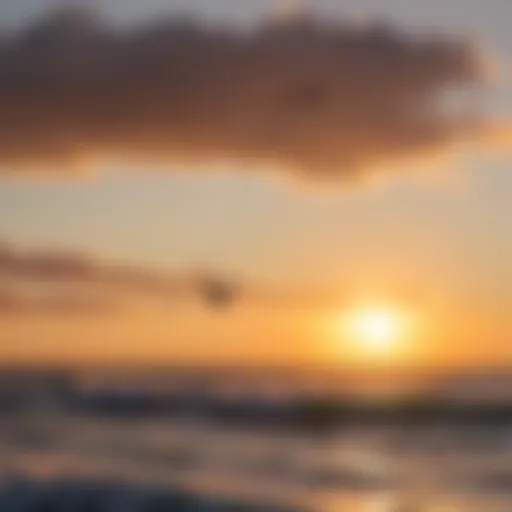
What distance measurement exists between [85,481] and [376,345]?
477 cm

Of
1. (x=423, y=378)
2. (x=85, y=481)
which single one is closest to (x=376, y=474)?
(x=85, y=481)

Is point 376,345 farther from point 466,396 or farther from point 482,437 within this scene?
point 466,396

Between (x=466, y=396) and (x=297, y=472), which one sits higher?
(x=466, y=396)

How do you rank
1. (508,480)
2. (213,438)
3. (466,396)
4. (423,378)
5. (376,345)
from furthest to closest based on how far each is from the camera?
(423,378) → (466,396) → (376,345) → (213,438) → (508,480)

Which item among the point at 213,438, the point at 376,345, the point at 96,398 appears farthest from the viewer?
the point at 96,398

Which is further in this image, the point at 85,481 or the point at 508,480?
the point at 508,480

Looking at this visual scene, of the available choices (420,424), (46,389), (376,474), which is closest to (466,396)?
(420,424)

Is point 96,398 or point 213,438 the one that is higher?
point 96,398

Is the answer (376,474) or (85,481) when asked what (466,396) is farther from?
(85,481)

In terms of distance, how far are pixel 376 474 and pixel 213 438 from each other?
2.41m

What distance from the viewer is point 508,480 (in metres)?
6.59

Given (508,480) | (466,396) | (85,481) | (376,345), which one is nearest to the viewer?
(85,481)

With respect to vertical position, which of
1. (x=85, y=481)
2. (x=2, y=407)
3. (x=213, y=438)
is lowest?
(x=85, y=481)

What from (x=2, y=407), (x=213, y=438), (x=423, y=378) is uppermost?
(x=423, y=378)
